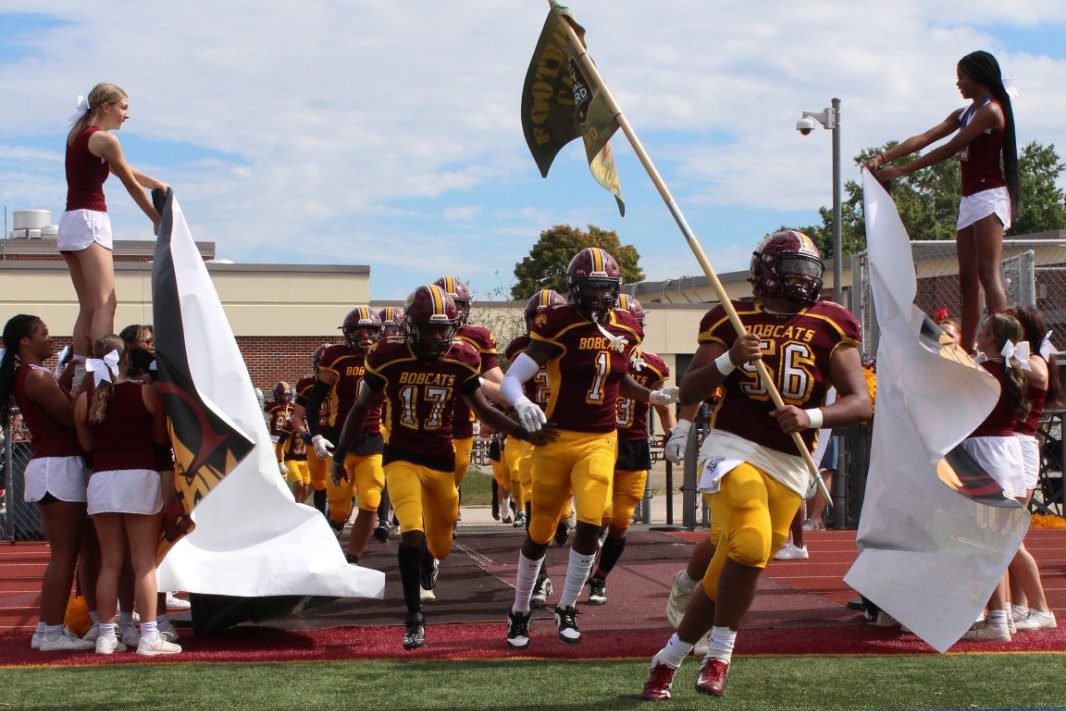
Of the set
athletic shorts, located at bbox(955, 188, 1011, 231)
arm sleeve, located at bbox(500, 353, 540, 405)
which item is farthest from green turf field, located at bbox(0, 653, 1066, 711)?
athletic shorts, located at bbox(955, 188, 1011, 231)

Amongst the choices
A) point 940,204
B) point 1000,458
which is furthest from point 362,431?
point 940,204

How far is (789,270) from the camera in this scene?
5.73 m

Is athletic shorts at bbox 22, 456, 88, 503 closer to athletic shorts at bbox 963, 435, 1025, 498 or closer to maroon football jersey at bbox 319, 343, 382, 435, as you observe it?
maroon football jersey at bbox 319, 343, 382, 435

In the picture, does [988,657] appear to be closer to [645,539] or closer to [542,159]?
[542,159]

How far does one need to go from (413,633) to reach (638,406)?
3008 mm

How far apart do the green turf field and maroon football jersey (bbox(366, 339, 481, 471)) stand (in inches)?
52.8

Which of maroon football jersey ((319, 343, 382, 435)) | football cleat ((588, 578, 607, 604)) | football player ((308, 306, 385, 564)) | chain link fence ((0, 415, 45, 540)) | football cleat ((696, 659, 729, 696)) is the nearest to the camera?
football cleat ((696, 659, 729, 696))

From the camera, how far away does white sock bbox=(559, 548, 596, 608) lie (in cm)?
739

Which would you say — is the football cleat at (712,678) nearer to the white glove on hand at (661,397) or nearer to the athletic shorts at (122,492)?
the white glove on hand at (661,397)

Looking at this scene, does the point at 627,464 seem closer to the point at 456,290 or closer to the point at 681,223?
the point at 456,290

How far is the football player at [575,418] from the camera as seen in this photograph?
288 inches

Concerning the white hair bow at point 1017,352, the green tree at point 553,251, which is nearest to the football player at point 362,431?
the white hair bow at point 1017,352

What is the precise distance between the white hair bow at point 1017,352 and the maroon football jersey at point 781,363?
190cm

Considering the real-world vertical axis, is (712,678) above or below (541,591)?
above
